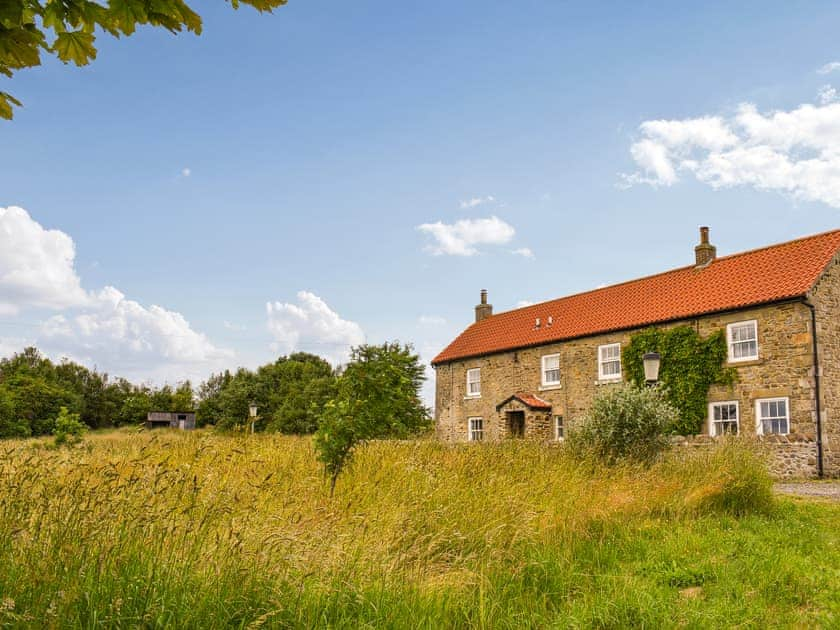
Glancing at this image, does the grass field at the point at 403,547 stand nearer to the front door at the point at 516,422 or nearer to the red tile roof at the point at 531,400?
the red tile roof at the point at 531,400

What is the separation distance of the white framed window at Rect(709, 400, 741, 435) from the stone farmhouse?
1.4 inches

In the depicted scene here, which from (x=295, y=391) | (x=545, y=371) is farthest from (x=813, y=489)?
(x=295, y=391)

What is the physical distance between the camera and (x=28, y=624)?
11.5 feet

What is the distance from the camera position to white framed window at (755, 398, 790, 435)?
1964cm

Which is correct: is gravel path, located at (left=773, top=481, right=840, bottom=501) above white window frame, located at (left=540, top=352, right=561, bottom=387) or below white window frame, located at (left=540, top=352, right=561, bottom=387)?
below

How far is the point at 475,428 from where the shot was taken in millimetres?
31312

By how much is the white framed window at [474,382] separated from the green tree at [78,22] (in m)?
28.8

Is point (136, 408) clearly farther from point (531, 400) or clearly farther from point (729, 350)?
point (729, 350)

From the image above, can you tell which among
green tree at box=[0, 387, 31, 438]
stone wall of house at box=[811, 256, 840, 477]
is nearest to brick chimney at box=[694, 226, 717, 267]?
stone wall of house at box=[811, 256, 840, 477]

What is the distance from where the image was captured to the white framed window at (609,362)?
968 inches

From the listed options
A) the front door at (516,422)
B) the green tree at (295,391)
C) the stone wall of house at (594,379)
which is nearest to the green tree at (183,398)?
the green tree at (295,391)

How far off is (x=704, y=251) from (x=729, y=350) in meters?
5.32

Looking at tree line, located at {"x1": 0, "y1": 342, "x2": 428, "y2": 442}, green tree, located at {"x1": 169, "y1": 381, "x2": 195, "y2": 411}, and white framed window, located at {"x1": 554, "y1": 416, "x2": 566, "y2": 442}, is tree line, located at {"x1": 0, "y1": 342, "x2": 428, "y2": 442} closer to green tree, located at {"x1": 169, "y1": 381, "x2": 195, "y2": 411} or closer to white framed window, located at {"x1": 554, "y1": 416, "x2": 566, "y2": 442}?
green tree, located at {"x1": 169, "y1": 381, "x2": 195, "y2": 411}

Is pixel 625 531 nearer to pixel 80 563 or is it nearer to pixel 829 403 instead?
pixel 80 563
